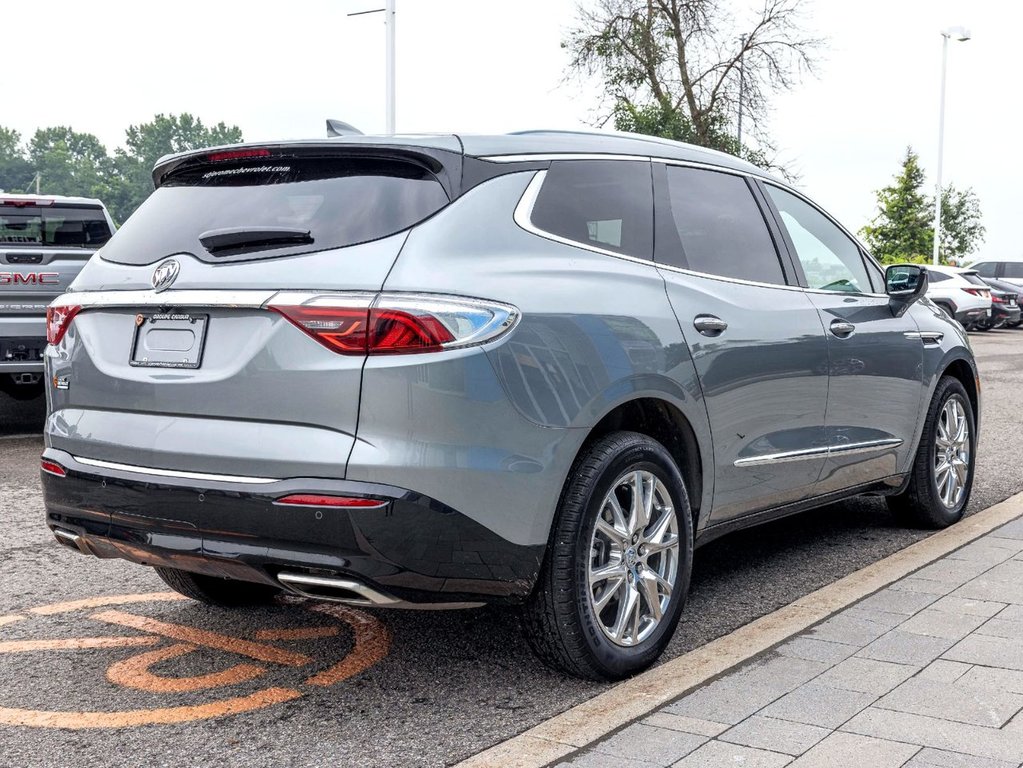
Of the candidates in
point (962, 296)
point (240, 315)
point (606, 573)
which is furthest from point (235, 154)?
point (962, 296)

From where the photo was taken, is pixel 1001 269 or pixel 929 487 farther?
pixel 1001 269

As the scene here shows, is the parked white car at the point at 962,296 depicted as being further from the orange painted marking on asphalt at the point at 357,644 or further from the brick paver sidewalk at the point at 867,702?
the orange painted marking on asphalt at the point at 357,644

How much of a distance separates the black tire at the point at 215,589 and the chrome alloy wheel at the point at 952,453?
337cm

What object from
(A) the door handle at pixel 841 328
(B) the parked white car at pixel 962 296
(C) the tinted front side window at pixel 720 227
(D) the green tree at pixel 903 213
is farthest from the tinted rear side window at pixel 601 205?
(D) the green tree at pixel 903 213

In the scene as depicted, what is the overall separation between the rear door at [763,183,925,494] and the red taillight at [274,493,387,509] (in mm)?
2488

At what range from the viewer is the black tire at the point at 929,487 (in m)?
6.19

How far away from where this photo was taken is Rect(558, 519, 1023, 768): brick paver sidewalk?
332 cm

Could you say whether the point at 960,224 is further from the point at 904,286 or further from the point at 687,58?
the point at 904,286

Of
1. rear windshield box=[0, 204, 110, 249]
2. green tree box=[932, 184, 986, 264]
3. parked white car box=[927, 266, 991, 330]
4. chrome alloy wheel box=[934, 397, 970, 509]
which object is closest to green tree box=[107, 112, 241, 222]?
green tree box=[932, 184, 986, 264]

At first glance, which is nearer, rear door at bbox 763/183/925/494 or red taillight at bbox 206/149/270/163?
red taillight at bbox 206/149/270/163

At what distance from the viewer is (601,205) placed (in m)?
4.25

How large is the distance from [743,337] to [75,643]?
8.42 ft

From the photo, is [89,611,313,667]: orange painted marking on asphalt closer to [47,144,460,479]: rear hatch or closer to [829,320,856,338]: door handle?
[47,144,460,479]: rear hatch

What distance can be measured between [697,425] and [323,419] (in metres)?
1.45
